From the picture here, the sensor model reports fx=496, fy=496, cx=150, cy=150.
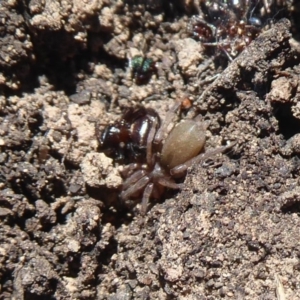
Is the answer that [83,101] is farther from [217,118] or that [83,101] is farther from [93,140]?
[217,118]

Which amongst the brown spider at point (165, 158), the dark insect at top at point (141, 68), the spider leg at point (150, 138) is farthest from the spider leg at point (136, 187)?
the dark insect at top at point (141, 68)

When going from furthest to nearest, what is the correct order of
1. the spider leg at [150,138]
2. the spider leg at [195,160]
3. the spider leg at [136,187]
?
the spider leg at [150,138] → the spider leg at [136,187] → the spider leg at [195,160]

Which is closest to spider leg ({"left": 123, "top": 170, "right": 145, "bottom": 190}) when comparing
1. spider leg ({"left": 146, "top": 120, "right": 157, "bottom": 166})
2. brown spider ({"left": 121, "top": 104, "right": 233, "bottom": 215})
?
brown spider ({"left": 121, "top": 104, "right": 233, "bottom": 215})

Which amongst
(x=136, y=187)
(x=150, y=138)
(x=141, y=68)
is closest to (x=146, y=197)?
(x=136, y=187)

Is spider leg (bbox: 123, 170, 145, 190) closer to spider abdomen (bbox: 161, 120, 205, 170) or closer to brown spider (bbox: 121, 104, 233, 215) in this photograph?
brown spider (bbox: 121, 104, 233, 215)

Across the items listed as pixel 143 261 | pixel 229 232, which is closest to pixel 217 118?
pixel 229 232

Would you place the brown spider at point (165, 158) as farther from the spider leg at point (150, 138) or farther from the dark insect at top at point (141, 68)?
the dark insect at top at point (141, 68)
